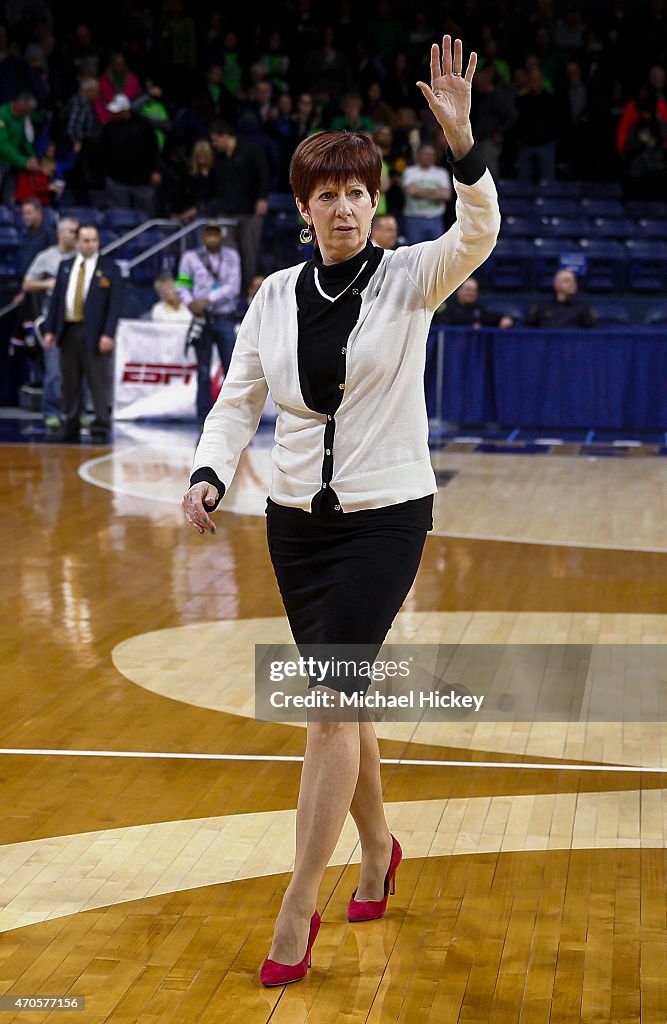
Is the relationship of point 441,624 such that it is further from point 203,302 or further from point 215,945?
point 203,302

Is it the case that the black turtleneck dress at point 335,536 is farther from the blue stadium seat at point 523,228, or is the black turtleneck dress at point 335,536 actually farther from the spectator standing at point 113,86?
the spectator standing at point 113,86

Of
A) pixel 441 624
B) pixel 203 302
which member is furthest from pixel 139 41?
pixel 441 624

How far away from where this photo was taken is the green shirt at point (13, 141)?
703 inches

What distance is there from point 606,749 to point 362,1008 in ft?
6.79

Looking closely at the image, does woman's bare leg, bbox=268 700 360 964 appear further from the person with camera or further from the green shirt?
the green shirt

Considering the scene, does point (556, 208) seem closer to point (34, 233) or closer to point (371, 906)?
point (34, 233)

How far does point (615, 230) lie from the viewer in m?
17.8

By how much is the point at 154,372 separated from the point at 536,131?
255 inches

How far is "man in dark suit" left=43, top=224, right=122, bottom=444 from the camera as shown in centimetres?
1320

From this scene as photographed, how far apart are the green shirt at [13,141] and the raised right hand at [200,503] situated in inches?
620

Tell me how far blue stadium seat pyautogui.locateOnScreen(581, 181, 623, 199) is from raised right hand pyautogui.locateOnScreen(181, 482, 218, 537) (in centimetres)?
1622

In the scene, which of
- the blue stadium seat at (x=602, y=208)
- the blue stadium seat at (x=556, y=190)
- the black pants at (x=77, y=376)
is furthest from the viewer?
the blue stadium seat at (x=556, y=190)

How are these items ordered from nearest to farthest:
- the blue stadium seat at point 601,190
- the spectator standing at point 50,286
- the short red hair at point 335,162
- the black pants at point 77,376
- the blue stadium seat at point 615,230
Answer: the short red hair at point 335,162
the black pants at point 77,376
the spectator standing at point 50,286
the blue stadium seat at point 615,230
the blue stadium seat at point 601,190

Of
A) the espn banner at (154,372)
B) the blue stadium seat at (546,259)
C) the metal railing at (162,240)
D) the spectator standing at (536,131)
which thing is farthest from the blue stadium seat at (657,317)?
the espn banner at (154,372)
